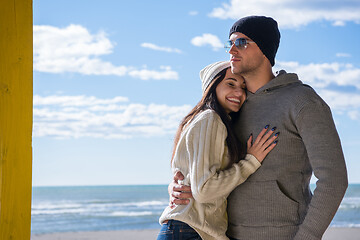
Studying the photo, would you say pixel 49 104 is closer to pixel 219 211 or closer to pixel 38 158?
pixel 38 158

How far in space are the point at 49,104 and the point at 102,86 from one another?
3.71m

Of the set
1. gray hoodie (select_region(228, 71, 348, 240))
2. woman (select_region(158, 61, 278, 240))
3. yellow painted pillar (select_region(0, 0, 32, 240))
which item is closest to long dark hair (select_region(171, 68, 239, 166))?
woman (select_region(158, 61, 278, 240))

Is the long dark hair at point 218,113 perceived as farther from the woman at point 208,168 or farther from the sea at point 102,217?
the sea at point 102,217

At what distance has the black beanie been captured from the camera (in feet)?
8.97

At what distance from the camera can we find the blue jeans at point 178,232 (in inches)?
95.0

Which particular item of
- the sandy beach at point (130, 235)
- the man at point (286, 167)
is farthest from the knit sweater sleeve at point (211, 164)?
the sandy beach at point (130, 235)

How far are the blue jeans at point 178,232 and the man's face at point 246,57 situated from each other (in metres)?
0.84

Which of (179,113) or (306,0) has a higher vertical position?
(306,0)

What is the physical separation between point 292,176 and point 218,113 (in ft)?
1.57

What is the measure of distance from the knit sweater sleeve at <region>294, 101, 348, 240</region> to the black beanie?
613mm

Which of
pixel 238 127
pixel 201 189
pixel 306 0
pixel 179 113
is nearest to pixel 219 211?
pixel 201 189

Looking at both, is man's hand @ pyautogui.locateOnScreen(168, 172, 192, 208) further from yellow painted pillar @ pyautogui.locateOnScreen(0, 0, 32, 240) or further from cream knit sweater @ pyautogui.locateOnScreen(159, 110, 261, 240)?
yellow painted pillar @ pyautogui.locateOnScreen(0, 0, 32, 240)

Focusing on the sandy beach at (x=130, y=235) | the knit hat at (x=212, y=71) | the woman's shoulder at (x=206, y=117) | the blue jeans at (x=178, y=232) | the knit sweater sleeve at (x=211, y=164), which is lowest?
the sandy beach at (x=130, y=235)

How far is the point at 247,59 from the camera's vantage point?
2.70m
